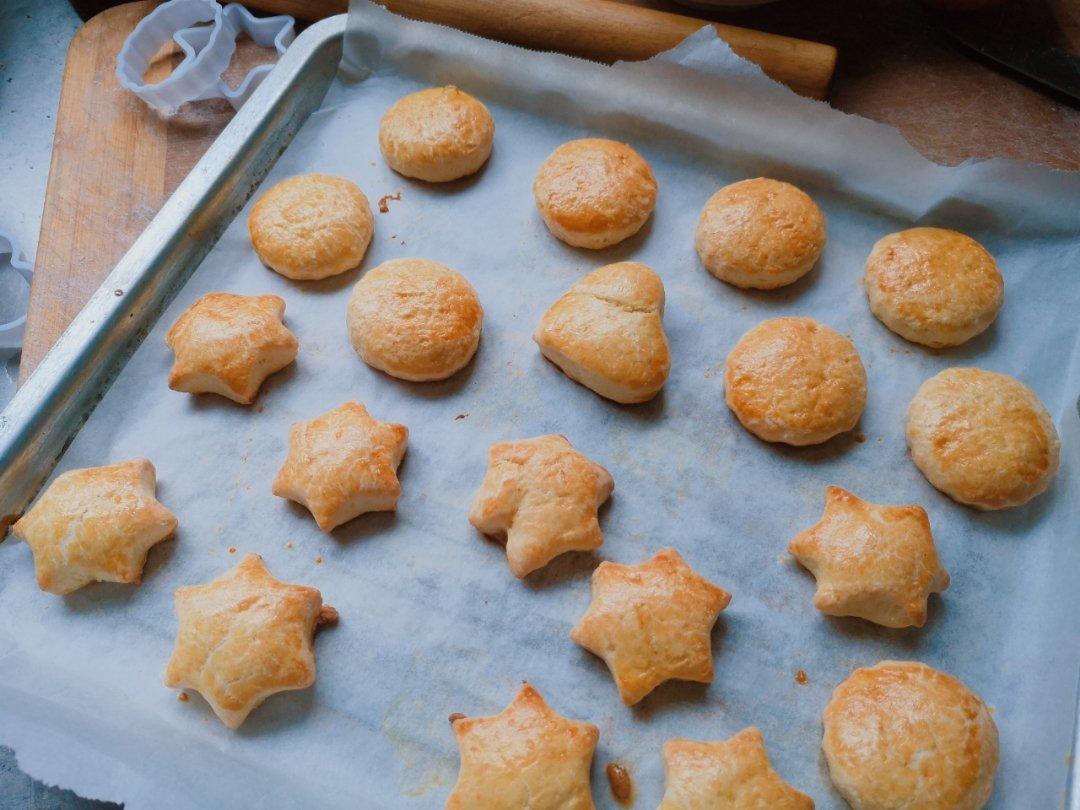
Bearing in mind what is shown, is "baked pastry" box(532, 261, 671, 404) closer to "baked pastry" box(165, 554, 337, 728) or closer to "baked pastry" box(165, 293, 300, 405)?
"baked pastry" box(165, 293, 300, 405)

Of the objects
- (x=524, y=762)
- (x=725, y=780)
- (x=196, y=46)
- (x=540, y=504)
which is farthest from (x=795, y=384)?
(x=196, y=46)

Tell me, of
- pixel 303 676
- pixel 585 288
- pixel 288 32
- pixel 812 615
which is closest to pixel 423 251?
pixel 585 288

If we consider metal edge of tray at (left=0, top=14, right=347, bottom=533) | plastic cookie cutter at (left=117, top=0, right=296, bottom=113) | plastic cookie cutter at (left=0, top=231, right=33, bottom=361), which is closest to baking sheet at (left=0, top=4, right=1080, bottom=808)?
metal edge of tray at (left=0, top=14, right=347, bottom=533)

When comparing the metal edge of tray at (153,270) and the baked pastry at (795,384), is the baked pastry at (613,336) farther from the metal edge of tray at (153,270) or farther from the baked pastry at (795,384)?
the metal edge of tray at (153,270)

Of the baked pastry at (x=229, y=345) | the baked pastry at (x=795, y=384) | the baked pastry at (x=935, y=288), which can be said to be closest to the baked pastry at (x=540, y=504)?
the baked pastry at (x=795, y=384)

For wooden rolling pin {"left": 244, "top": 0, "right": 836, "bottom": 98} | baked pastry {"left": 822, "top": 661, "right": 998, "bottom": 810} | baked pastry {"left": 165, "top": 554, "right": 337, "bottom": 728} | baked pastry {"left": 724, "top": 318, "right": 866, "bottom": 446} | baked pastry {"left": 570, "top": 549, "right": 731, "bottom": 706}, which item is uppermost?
wooden rolling pin {"left": 244, "top": 0, "right": 836, "bottom": 98}

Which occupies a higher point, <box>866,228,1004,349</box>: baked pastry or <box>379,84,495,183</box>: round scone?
<box>379,84,495,183</box>: round scone

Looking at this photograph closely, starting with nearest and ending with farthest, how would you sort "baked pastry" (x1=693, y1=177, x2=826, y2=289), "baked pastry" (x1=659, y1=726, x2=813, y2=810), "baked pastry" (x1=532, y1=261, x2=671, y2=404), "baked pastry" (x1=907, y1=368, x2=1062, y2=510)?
"baked pastry" (x1=659, y1=726, x2=813, y2=810) < "baked pastry" (x1=907, y1=368, x2=1062, y2=510) < "baked pastry" (x1=532, y1=261, x2=671, y2=404) < "baked pastry" (x1=693, y1=177, x2=826, y2=289)
